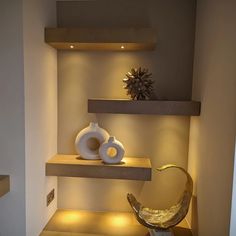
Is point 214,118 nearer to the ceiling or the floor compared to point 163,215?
nearer to the ceiling

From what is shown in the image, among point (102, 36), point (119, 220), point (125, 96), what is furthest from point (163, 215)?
point (102, 36)

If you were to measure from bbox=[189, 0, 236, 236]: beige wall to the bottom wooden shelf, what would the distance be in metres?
0.39

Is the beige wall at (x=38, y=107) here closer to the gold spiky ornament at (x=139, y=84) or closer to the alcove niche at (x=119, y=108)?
the alcove niche at (x=119, y=108)

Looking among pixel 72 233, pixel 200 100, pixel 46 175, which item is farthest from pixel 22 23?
pixel 72 233

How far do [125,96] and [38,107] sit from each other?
65 centimetres

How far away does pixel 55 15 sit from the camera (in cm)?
178

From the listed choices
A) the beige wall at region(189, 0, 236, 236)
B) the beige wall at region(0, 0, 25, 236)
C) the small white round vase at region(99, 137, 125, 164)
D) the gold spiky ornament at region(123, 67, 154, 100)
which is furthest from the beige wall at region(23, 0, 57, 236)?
the beige wall at region(189, 0, 236, 236)

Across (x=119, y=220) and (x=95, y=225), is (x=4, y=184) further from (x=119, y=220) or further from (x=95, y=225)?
(x=119, y=220)

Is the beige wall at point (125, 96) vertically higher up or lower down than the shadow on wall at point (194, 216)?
higher up

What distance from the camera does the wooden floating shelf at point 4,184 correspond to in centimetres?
127

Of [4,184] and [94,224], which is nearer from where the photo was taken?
[4,184]

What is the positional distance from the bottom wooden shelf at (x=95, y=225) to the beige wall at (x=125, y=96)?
0.07m

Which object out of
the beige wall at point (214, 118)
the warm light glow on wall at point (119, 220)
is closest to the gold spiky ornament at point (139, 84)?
the beige wall at point (214, 118)

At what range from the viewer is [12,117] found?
52.1 inches
